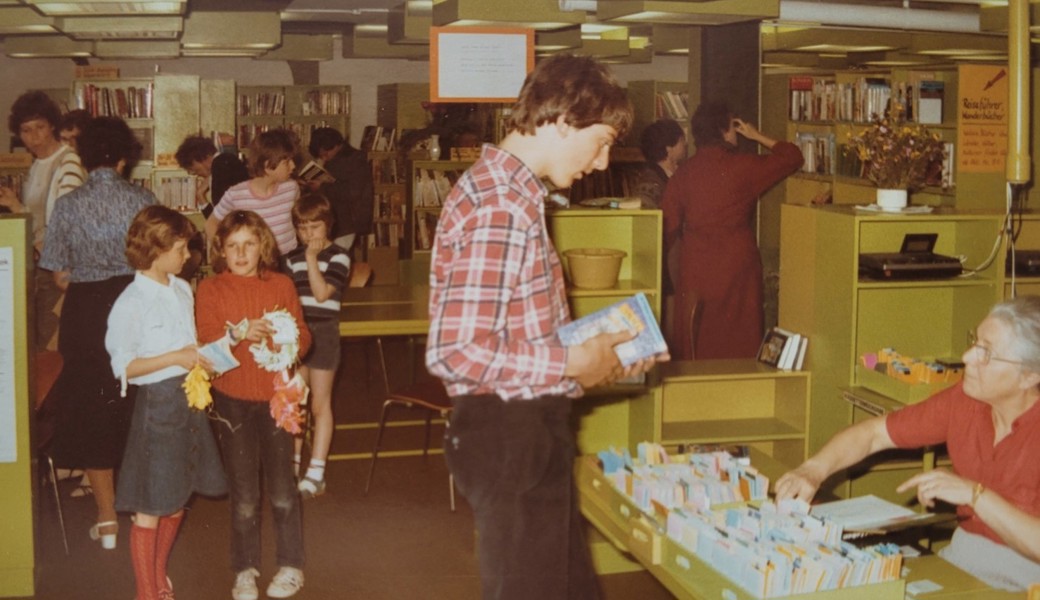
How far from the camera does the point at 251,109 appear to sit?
13312 millimetres

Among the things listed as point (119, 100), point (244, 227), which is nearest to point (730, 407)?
point (244, 227)

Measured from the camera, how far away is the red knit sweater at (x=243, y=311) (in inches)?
165

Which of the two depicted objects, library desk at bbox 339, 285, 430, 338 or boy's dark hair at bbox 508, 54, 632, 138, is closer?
boy's dark hair at bbox 508, 54, 632, 138

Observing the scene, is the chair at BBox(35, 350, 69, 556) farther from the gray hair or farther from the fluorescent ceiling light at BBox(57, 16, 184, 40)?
the fluorescent ceiling light at BBox(57, 16, 184, 40)

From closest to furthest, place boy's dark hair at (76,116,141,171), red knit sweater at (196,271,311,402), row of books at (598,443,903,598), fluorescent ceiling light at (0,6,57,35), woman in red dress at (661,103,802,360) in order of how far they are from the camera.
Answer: row of books at (598,443,903,598), red knit sweater at (196,271,311,402), boy's dark hair at (76,116,141,171), woman in red dress at (661,103,802,360), fluorescent ceiling light at (0,6,57,35)

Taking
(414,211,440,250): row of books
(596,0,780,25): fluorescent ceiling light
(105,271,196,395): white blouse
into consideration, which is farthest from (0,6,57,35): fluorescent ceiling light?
(105,271,196,395): white blouse

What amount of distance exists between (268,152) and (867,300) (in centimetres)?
299

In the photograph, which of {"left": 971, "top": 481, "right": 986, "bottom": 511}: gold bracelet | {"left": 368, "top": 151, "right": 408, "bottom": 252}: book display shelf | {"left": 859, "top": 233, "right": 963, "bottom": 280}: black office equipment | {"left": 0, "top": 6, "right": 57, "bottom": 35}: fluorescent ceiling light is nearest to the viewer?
{"left": 971, "top": 481, "right": 986, "bottom": 511}: gold bracelet

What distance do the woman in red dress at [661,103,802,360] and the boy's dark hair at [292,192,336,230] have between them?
1897mm

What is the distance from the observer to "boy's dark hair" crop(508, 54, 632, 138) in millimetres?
2404

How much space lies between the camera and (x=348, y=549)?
5102 millimetres

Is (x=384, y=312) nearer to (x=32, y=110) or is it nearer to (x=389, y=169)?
(x=32, y=110)

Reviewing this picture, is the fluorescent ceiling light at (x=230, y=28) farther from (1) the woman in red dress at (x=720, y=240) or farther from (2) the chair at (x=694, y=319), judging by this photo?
(2) the chair at (x=694, y=319)

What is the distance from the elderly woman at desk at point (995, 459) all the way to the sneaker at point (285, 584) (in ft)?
7.06
